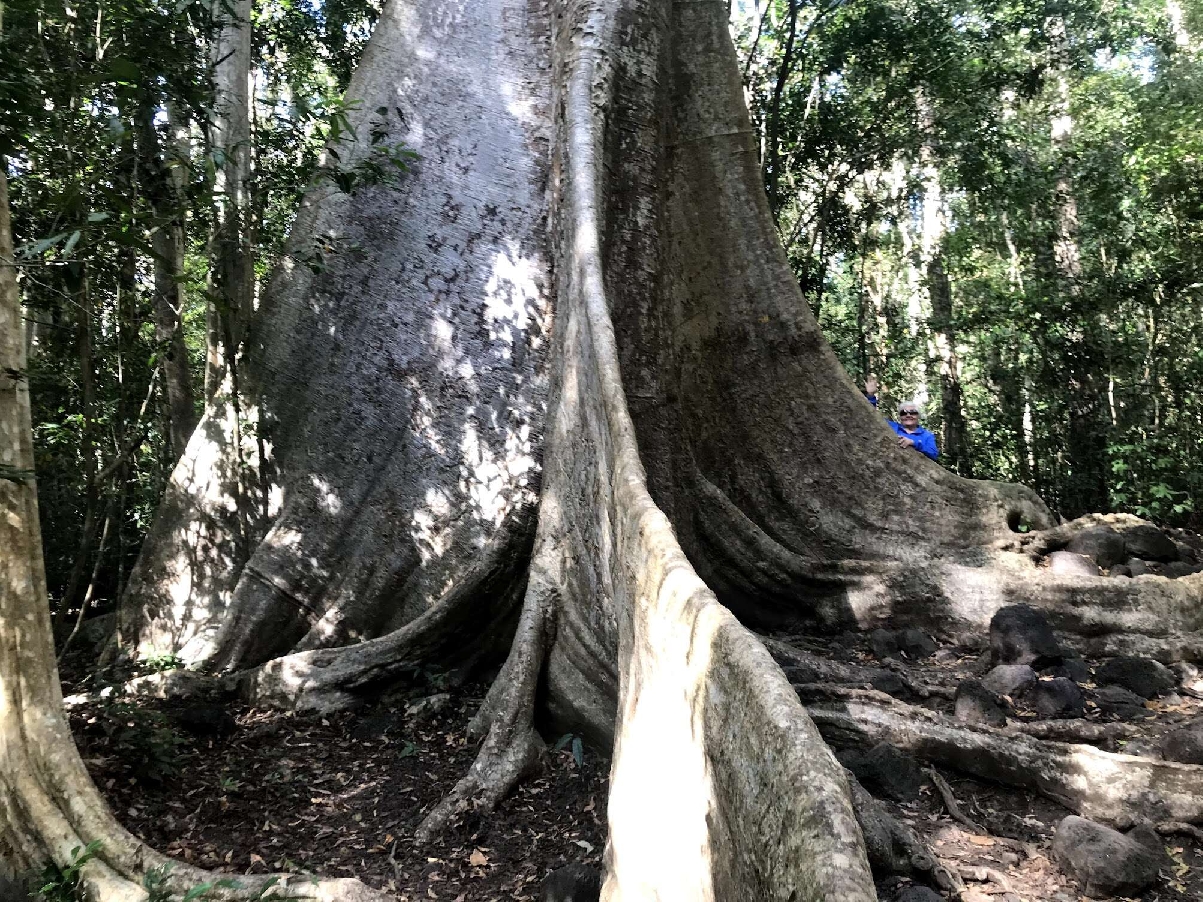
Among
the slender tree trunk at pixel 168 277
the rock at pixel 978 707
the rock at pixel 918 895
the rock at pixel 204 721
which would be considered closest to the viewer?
the rock at pixel 918 895

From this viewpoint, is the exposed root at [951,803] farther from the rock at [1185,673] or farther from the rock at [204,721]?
the rock at [204,721]

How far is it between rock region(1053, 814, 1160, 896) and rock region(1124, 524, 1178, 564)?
2.73 m

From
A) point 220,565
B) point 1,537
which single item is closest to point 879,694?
point 1,537

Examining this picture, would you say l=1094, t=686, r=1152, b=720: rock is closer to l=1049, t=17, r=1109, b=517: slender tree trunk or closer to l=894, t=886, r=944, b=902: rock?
l=894, t=886, r=944, b=902: rock

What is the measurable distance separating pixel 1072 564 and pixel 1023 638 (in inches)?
32.9

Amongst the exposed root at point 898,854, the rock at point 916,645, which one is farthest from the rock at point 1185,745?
the rock at point 916,645

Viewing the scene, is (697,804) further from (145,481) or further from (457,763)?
(145,481)

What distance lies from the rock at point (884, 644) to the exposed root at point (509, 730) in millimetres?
1595

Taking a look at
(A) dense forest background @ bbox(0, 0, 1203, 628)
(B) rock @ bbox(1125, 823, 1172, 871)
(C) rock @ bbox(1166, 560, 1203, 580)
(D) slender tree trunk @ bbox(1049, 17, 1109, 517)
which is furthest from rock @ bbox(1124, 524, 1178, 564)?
(D) slender tree trunk @ bbox(1049, 17, 1109, 517)

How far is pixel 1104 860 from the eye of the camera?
2488 millimetres

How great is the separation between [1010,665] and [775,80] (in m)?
8.40

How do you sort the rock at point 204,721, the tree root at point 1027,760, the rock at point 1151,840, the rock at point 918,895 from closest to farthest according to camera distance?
the rock at point 918,895 → the rock at point 1151,840 → the tree root at point 1027,760 → the rock at point 204,721

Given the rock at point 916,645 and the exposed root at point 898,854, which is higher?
the rock at point 916,645

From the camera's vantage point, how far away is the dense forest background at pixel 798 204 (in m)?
4.16
